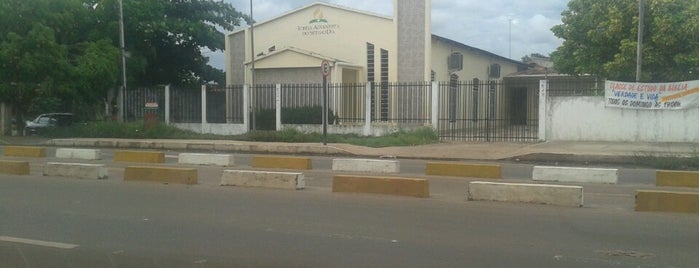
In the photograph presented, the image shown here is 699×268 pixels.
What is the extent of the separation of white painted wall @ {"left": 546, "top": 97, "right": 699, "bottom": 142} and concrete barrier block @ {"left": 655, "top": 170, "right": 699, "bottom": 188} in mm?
8893

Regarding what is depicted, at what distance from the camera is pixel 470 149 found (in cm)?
2034

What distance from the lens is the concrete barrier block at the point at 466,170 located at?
→ 43.3 feet

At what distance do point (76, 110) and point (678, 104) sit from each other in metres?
27.6

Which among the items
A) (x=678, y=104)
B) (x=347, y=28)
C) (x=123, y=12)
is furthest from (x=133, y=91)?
(x=678, y=104)

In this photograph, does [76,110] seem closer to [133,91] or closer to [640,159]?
[133,91]

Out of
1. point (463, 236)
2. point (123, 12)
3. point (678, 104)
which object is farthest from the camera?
point (123, 12)

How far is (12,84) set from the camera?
26031 mm

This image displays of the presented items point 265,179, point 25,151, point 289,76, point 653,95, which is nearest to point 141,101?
point 289,76

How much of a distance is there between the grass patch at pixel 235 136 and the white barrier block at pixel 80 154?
724cm

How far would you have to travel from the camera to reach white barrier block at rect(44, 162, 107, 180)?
1298cm

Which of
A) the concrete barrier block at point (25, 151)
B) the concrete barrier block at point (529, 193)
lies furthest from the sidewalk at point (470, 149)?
the concrete barrier block at point (529, 193)

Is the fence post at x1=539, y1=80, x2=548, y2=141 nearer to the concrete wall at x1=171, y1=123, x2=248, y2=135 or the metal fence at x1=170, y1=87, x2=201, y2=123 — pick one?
the concrete wall at x1=171, y1=123, x2=248, y2=135

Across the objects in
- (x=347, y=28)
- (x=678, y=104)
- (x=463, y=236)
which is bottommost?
(x=463, y=236)

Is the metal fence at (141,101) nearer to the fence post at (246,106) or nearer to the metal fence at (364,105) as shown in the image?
the metal fence at (364,105)
